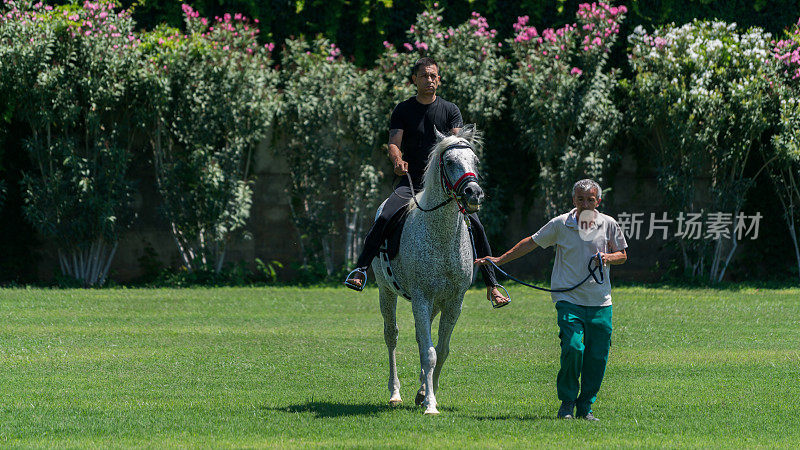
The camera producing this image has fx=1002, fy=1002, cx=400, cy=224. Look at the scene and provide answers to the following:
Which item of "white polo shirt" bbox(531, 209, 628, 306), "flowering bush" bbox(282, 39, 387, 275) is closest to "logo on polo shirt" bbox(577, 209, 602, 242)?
"white polo shirt" bbox(531, 209, 628, 306)

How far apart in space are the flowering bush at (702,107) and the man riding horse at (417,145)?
11.6 metres

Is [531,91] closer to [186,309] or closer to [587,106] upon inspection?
[587,106]

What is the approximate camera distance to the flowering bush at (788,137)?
19.1 m

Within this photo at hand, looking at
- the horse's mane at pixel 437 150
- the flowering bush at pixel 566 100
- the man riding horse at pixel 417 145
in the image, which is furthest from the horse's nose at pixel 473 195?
the flowering bush at pixel 566 100

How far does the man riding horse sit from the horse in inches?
10.1

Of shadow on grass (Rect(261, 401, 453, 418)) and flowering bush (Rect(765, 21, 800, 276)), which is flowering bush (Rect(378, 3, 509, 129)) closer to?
flowering bush (Rect(765, 21, 800, 276))

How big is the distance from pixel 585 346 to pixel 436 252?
141 cm

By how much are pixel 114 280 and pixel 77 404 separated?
42.4 feet

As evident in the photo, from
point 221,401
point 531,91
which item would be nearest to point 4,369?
point 221,401

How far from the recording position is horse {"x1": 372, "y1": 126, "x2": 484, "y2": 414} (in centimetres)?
792

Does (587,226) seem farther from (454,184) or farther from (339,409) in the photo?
(339,409)

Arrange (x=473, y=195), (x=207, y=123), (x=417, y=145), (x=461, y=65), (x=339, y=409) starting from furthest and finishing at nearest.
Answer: (x=461, y=65)
(x=207, y=123)
(x=417, y=145)
(x=339, y=409)
(x=473, y=195)

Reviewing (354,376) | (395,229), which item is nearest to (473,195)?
(395,229)

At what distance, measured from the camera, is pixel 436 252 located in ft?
26.9
